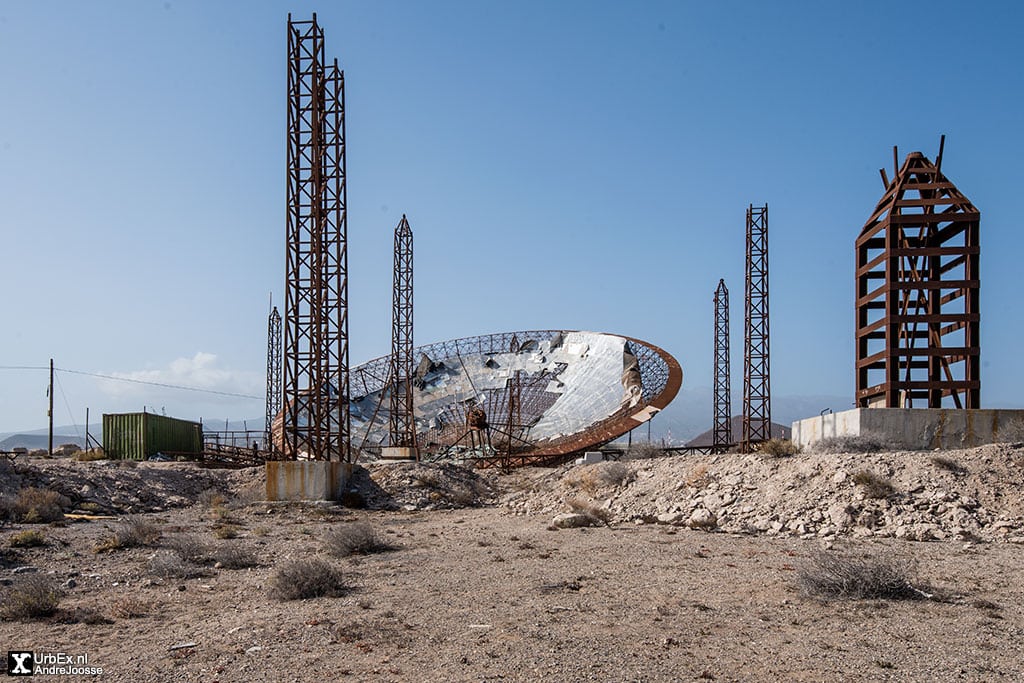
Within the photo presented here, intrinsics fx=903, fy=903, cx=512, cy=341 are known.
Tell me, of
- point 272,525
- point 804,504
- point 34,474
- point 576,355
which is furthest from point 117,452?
point 804,504

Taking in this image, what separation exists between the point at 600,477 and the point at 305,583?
598 inches

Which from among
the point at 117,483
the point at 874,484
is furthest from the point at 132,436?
the point at 874,484

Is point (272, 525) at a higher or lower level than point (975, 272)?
lower

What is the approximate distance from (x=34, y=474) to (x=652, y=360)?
27.8 meters

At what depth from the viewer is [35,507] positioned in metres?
22.0

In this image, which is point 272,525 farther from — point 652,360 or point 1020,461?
point 652,360

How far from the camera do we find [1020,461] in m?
19.9

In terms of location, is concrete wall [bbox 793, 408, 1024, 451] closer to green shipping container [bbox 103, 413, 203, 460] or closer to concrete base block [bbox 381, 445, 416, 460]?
concrete base block [bbox 381, 445, 416, 460]

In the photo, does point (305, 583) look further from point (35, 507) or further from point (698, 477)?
point (698, 477)

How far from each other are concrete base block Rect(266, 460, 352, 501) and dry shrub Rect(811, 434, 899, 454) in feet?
47.6

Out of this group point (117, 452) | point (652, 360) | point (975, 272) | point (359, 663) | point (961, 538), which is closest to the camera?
point (359, 663)

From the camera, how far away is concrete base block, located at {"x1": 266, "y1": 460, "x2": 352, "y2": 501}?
27.8m

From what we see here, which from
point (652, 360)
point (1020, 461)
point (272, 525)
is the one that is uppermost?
point (652, 360)
